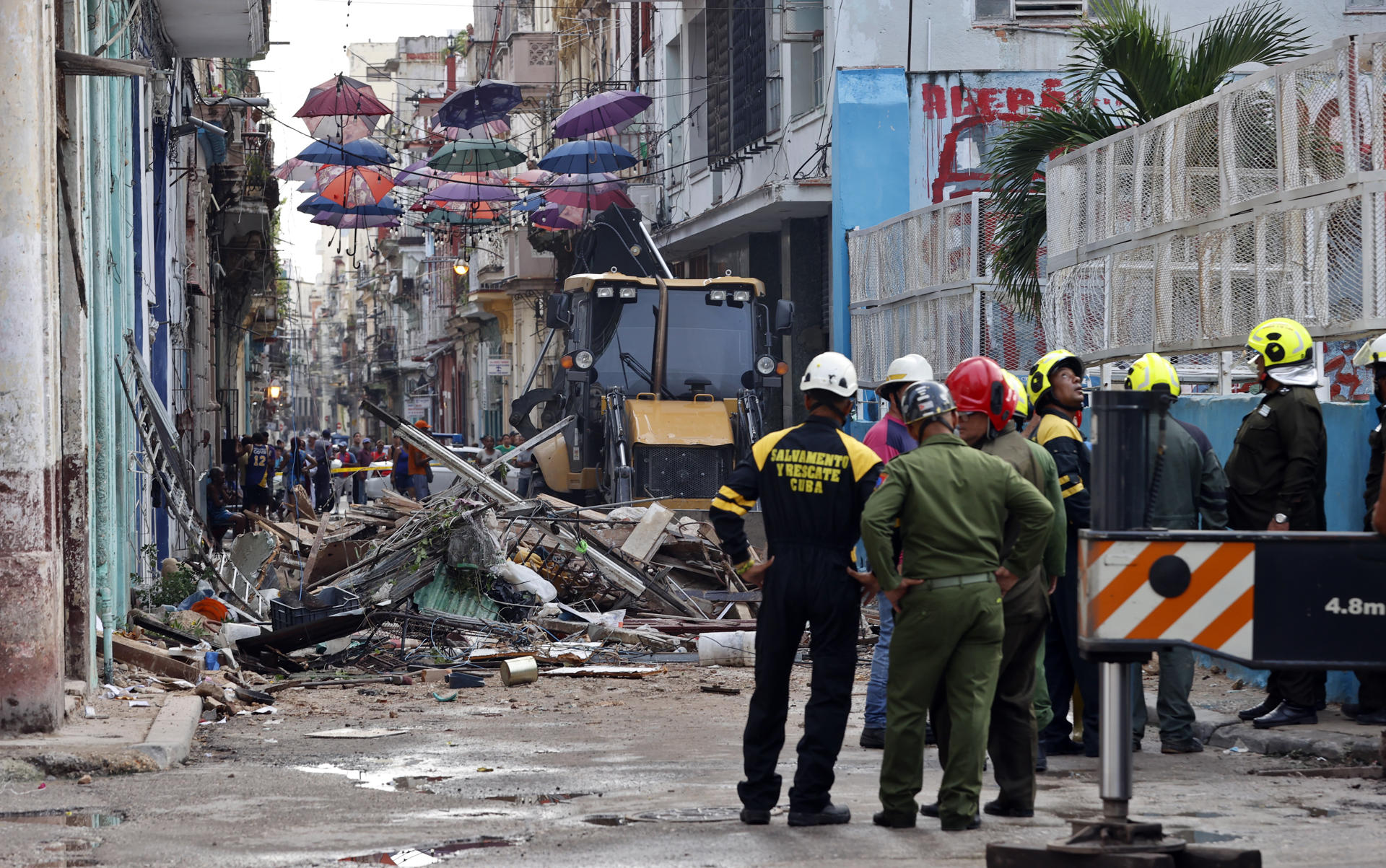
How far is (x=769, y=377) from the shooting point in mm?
19656

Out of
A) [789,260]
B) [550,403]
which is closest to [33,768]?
[550,403]

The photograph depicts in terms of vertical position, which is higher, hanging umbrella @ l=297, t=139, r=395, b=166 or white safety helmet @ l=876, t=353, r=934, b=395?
hanging umbrella @ l=297, t=139, r=395, b=166

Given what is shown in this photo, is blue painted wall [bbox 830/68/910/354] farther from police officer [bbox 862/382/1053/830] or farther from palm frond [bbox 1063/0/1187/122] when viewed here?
police officer [bbox 862/382/1053/830]

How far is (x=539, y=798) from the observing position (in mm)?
6938

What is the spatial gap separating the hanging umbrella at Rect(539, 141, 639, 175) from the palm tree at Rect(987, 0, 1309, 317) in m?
13.1

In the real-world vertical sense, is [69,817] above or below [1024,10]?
below

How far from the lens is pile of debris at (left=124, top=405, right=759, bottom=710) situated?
11797 millimetres

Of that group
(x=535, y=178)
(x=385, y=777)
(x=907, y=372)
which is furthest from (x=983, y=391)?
(x=535, y=178)

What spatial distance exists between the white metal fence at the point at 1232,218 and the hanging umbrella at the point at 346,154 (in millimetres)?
16774

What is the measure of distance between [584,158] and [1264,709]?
67.4 feet

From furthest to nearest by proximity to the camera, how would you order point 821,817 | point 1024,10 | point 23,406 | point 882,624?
1. point 1024,10
2. point 882,624
3. point 23,406
4. point 821,817

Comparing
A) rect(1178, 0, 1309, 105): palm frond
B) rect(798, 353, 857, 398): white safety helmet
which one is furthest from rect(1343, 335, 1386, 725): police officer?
rect(1178, 0, 1309, 105): palm frond

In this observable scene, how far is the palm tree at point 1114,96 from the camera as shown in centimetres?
1398

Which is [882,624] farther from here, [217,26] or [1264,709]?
[217,26]
